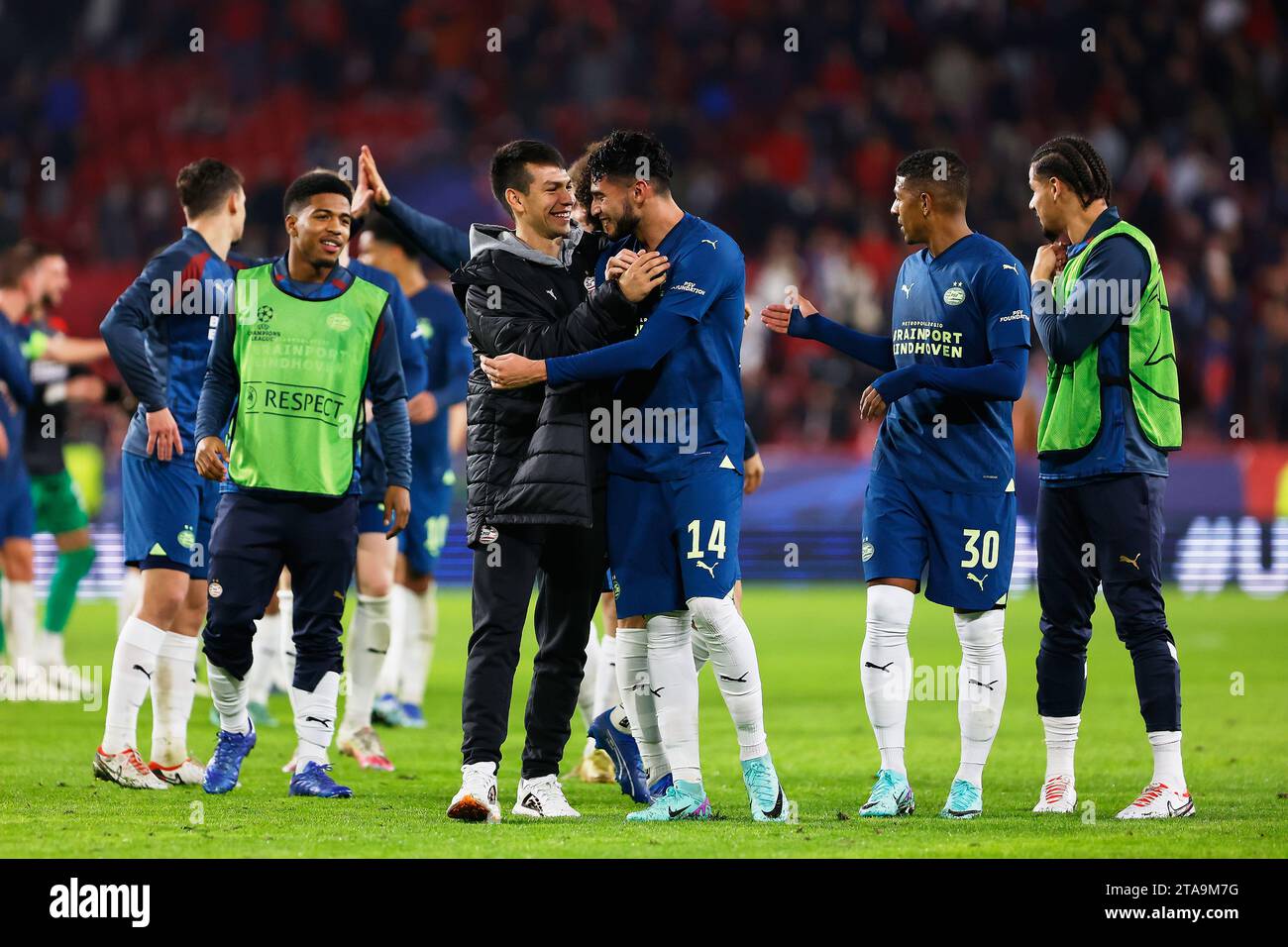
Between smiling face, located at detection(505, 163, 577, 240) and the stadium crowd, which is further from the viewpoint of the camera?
the stadium crowd

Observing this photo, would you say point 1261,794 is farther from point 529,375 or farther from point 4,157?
point 4,157

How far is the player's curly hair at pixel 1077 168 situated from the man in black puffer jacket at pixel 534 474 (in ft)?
5.88

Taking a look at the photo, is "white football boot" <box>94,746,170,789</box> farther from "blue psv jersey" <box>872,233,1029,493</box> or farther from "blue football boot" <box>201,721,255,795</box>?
"blue psv jersey" <box>872,233,1029,493</box>

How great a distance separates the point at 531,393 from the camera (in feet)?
20.8

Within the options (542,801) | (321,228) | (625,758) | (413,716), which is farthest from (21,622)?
(542,801)

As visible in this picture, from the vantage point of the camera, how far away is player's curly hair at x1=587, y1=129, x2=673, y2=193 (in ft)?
20.4

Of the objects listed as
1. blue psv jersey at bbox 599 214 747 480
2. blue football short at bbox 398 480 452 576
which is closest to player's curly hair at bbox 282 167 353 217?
blue psv jersey at bbox 599 214 747 480

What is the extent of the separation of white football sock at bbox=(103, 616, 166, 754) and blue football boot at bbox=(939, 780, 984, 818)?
11.2 ft

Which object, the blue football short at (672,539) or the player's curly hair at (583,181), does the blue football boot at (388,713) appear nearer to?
the blue football short at (672,539)

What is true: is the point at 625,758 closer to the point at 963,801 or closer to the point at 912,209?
the point at 963,801

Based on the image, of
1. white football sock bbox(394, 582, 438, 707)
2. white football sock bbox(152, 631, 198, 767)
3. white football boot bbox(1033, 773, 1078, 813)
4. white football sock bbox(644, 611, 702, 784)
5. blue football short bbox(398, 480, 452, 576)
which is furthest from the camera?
white football sock bbox(394, 582, 438, 707)

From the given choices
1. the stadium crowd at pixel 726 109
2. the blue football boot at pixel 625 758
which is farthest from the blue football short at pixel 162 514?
the stadium crowd at pixel 726 109
